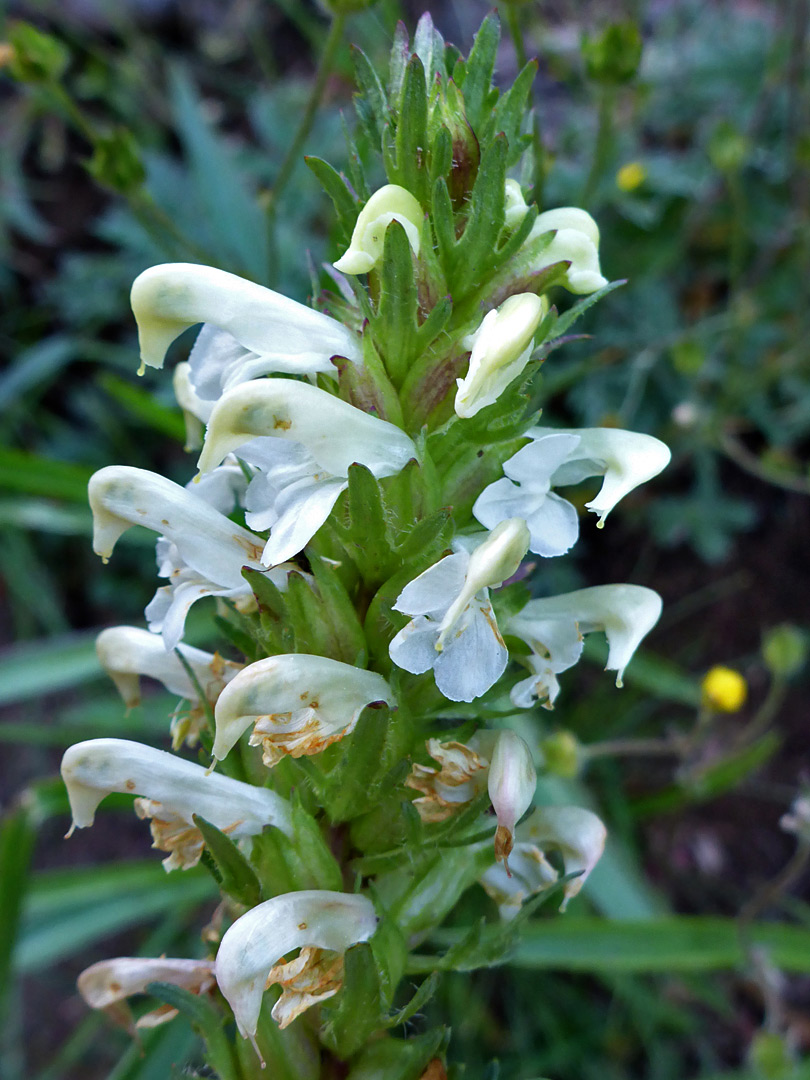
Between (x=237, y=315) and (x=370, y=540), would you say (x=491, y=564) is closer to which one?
(x=370, y=540)

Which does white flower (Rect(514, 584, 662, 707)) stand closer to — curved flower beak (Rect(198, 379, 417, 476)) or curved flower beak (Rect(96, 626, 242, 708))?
curved flower beak (Rect(198, 379, 417, 476))

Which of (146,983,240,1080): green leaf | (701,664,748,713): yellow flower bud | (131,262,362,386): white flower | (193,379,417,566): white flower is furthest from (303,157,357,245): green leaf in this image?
(701,664,748,713): yellow flower bud

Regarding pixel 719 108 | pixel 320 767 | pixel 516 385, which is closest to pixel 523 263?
pixel 516 385

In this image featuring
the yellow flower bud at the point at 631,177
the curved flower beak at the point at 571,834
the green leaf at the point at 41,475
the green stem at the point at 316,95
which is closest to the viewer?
the curved flower beak at the point at 571,834

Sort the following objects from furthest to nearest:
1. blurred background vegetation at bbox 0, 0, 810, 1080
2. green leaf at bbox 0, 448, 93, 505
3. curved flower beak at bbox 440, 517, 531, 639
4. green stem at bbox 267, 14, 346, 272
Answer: green leaf at bbox 0, 448, 93, 505, blurred background vegetation at bbox 0, 0, 810, 1080, green stem at bbox 267, 14, 346, 272, curved flower beak at bbox 440, 517, 531, 639

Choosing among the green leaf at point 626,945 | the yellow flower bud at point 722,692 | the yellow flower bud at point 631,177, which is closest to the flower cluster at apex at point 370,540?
the green leaf at point 626,945

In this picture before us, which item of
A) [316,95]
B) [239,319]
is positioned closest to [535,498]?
[239,319]

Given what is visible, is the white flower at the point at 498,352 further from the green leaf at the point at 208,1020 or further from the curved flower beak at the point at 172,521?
the green leaf at the point at 208,1020

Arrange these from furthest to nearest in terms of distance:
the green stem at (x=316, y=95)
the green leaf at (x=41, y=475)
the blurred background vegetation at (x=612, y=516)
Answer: the green leaf at (x=41, y=475), the blurred background vegetation at (x=612, y=516), the green stem at (x=316, y=95)
